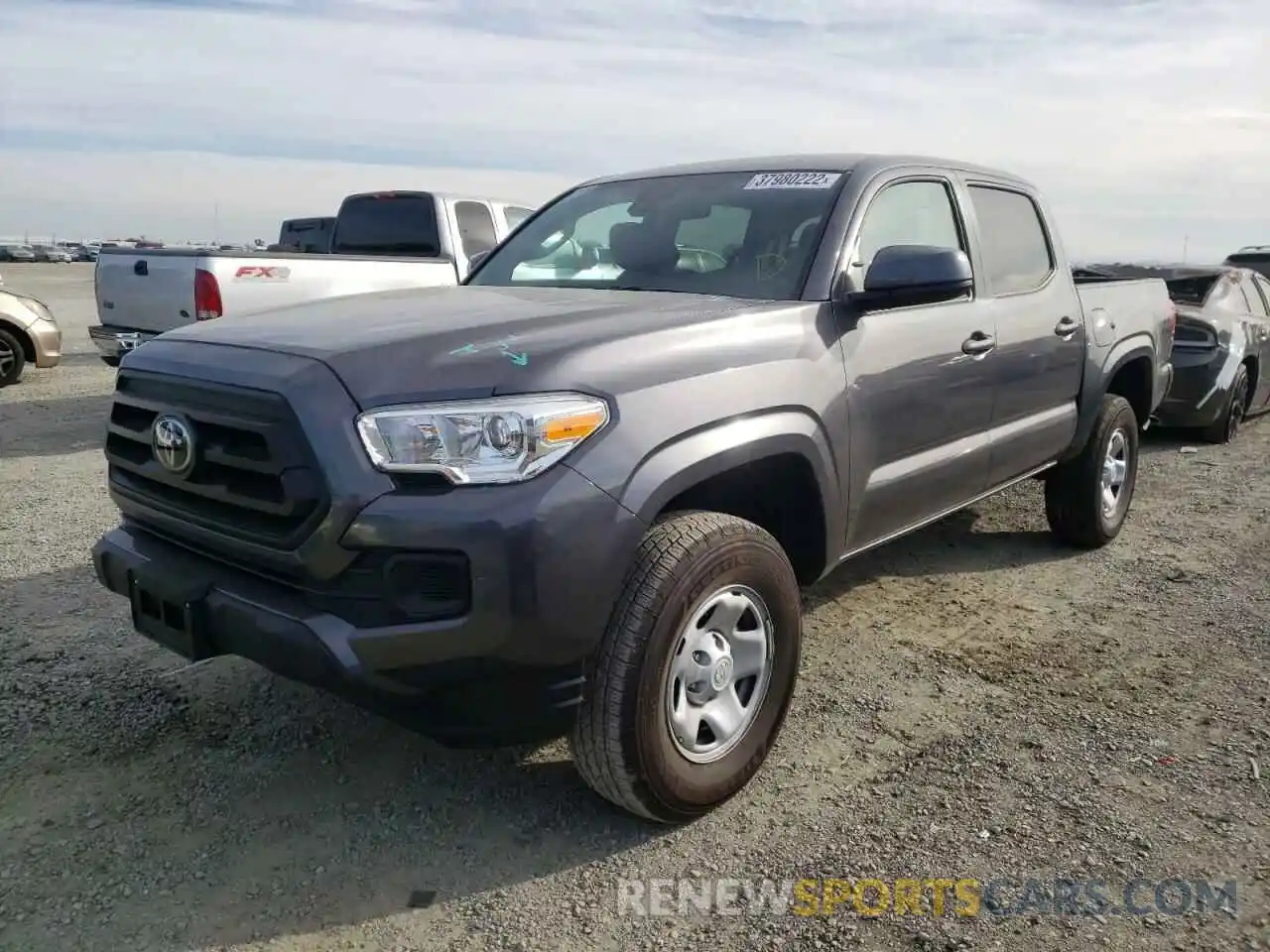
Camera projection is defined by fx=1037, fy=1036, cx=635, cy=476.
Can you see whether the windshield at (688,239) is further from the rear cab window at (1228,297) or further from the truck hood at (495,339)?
the rear cab window at (1228,297)

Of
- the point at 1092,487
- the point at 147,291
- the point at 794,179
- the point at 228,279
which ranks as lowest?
the point at 1092,487

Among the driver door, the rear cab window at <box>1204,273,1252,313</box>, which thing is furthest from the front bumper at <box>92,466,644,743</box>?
the rear cab window at <box>1204,273,1252,313</box>

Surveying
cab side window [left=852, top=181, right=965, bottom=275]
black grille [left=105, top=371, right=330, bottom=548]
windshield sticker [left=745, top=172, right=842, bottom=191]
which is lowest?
black grille [left=105, top=371, right=330, bottom=548]

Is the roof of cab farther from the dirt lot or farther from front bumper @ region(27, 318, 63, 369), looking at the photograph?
front bumper @ region(27, 318, 63, 369)

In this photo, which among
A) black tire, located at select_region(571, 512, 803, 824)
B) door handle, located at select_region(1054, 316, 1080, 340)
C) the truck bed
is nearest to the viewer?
black tire, located at select_region(571, 512, 803, 824)

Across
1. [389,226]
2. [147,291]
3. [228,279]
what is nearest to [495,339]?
[228,279]

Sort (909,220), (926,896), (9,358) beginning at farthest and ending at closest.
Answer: (9,358) < (909,220) < (926,896)

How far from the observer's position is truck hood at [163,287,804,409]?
98.7 inches

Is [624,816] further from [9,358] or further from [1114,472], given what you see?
[9,358]

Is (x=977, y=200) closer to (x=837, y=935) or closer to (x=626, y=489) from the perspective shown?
(x=626, y=489)

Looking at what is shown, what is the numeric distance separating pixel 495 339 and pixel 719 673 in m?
1.12

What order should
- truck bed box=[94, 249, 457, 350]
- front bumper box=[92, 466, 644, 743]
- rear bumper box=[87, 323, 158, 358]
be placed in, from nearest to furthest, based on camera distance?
front bumper box=[92, 466, 644, 743]
truck bed box=[94, 249, 457, 350]
rear bumper box=[87, 323, 158, 358]

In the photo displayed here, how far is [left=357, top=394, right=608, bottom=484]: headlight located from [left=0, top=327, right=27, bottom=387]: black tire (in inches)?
403

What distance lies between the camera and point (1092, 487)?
5383 mm
